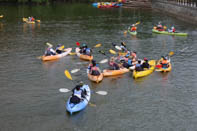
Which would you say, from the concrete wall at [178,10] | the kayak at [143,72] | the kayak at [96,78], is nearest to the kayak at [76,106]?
the kayak at [96,78]

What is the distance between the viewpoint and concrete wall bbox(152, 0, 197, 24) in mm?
57119

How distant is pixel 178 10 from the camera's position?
217 ft

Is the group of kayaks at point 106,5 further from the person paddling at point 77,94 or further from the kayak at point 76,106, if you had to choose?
the kayak at point 76,106

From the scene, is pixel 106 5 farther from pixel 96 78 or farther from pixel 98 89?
pixel 98 89

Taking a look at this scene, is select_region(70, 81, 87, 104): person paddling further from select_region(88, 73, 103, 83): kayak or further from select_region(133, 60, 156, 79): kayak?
select_region(133, 60, 156, 79): kayak

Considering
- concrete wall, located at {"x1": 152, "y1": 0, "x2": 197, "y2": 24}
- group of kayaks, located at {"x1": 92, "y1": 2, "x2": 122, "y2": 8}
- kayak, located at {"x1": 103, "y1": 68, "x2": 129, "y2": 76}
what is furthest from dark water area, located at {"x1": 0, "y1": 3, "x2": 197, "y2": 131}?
group of kayaks, located at {"x1": 92, "y1": 2, "x2": 122, "y2": 8}

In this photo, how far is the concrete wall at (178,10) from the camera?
2249 inches

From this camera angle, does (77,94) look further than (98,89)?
No

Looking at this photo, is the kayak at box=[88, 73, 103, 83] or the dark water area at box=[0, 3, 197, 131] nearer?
the dark water area at box=[0, 3, 197, 131]

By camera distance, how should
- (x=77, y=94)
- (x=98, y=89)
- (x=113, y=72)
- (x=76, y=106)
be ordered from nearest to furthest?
(x=76, y=106), (x=77, y=94), (x=98, y=89), (x=113, y=72)

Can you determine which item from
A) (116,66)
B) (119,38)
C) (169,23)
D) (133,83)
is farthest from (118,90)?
(169,23)

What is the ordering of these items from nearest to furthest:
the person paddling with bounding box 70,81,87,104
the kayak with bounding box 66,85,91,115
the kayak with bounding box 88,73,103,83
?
the kayak with bounding box 66,85,91,115 < the person paddling with bounding box 70,81,87,104 < the kayak with bounding box 88,73,103,83

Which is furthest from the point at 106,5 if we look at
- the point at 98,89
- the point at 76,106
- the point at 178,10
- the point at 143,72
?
the point at 76,106

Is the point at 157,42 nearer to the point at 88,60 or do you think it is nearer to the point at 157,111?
the point at 88,60
